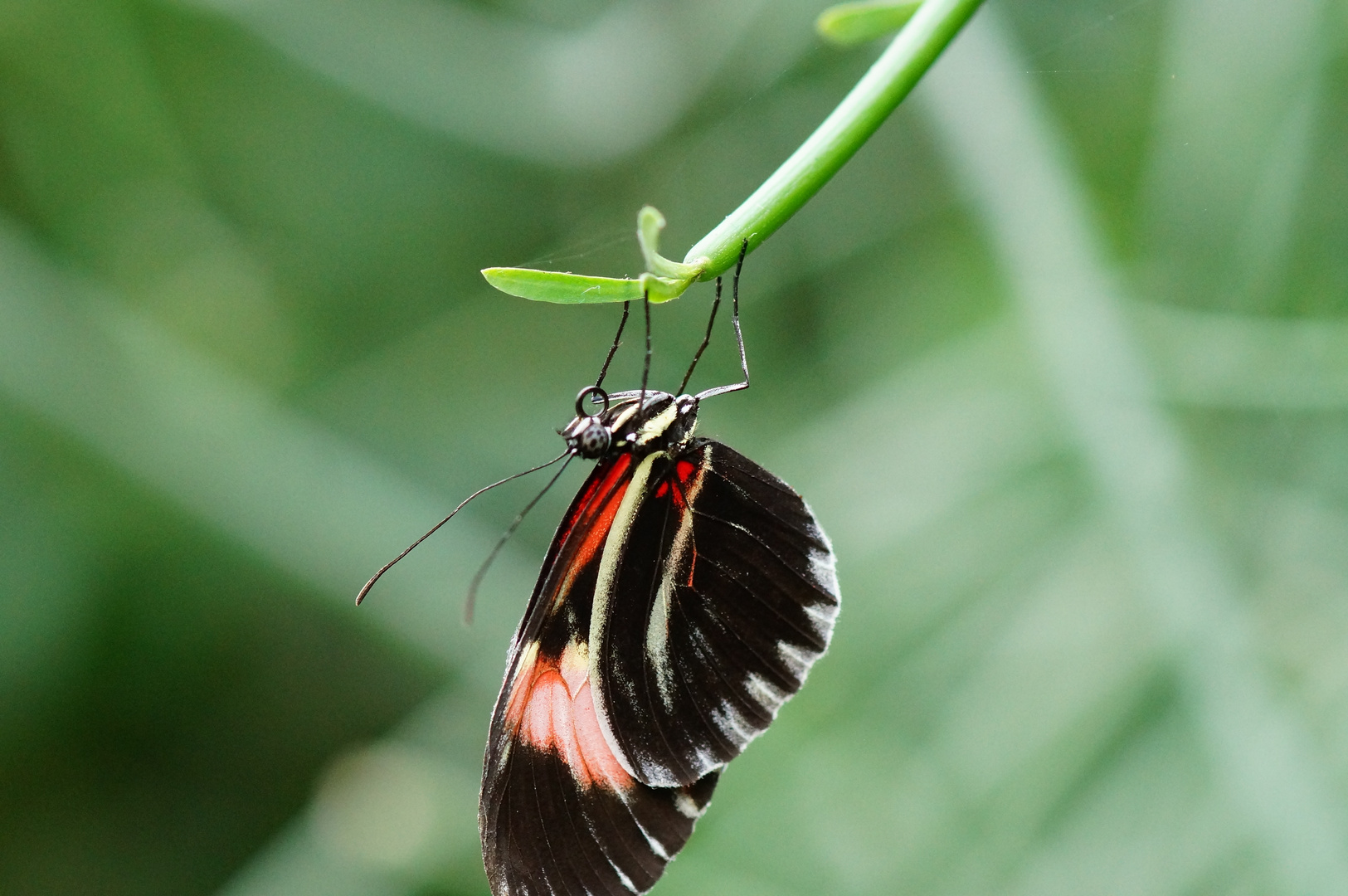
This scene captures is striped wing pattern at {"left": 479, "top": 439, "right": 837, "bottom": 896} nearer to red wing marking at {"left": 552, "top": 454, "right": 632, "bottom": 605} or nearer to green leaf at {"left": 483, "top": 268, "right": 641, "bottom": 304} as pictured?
red wing marking at {"left": 552, "top": 454, "right": 632, "bottom": 605}

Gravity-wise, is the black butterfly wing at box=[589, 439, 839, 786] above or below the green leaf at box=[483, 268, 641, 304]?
above

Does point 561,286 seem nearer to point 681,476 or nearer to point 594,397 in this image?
point 594,397

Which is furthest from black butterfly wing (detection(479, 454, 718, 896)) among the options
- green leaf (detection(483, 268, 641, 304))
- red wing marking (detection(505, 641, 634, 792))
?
green leaf (detection(483, 268, 641, 304))

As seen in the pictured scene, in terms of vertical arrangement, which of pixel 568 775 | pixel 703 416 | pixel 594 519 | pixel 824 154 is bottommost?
pixel 824 154

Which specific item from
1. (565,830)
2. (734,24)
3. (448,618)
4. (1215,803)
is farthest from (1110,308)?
(448,618)

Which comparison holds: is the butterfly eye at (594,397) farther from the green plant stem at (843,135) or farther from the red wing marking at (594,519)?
the green plant stem at (843,135)

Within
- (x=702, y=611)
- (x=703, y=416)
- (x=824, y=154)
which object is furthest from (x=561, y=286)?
(x=703, y=416)

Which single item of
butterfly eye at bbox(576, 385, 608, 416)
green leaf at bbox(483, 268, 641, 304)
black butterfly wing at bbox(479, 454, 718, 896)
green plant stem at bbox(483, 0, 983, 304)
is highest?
butterfly eye at bbox(576, 385, 608, 416)
